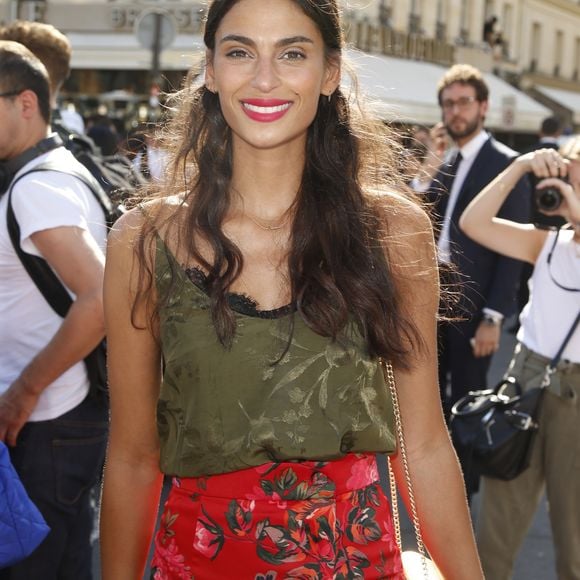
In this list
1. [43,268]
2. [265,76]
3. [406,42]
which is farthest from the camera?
[406,42]

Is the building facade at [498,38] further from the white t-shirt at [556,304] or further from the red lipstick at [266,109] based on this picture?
the red lipstick at [266,109]

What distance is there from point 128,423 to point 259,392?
1.13 feet

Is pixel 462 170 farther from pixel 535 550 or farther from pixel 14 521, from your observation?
pixel 14 521

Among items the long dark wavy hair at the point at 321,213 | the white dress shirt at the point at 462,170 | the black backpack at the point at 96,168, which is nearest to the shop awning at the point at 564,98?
the white dress shirt at the point at 462,170

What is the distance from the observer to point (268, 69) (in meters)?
2.24

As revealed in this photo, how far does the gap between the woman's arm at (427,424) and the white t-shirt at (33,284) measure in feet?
3.97

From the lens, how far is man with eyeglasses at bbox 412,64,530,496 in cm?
566

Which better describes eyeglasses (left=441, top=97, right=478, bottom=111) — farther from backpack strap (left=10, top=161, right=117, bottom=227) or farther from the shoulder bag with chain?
the shoulder bag with chain

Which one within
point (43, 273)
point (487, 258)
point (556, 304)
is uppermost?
point (43, 273)

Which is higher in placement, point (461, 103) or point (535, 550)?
point (461, 103)

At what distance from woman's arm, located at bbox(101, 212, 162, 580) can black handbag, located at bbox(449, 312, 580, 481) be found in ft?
6.21

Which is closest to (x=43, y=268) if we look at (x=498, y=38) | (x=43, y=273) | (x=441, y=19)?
(x=43, y=273)

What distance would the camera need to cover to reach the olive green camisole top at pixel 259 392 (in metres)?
2.11

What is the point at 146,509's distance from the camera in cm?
230
